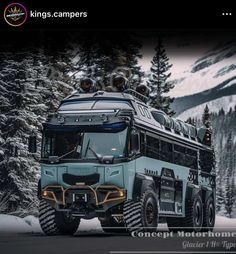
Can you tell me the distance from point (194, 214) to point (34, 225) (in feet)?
11.1

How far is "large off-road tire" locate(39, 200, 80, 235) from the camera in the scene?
446 inches

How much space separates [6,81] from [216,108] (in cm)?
335

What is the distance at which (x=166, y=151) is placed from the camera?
42.0 ft

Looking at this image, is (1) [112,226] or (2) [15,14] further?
(1) [112,226]

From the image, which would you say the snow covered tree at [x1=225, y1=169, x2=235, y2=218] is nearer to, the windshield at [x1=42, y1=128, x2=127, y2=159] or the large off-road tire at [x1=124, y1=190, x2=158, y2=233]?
the large off-road tire at [x1=124, y1=190, x2=158, y2=233]

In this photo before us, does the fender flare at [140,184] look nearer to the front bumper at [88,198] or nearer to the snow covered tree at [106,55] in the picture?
the front bumper at [88,198]

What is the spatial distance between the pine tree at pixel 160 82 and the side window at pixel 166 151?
30.2 inches

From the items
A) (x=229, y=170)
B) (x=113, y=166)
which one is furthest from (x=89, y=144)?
(x=229, y=170)

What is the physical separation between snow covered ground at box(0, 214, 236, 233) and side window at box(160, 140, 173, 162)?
170 centimetres

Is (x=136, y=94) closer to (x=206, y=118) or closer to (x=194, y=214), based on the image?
(x=206, y=118)

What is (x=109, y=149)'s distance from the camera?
11781mm

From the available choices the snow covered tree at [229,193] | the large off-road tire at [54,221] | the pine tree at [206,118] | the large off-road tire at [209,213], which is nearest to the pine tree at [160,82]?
the pine tree at [206,118]

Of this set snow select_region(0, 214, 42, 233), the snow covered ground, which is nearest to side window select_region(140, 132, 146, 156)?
the snow covered ground

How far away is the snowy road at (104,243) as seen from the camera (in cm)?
959
